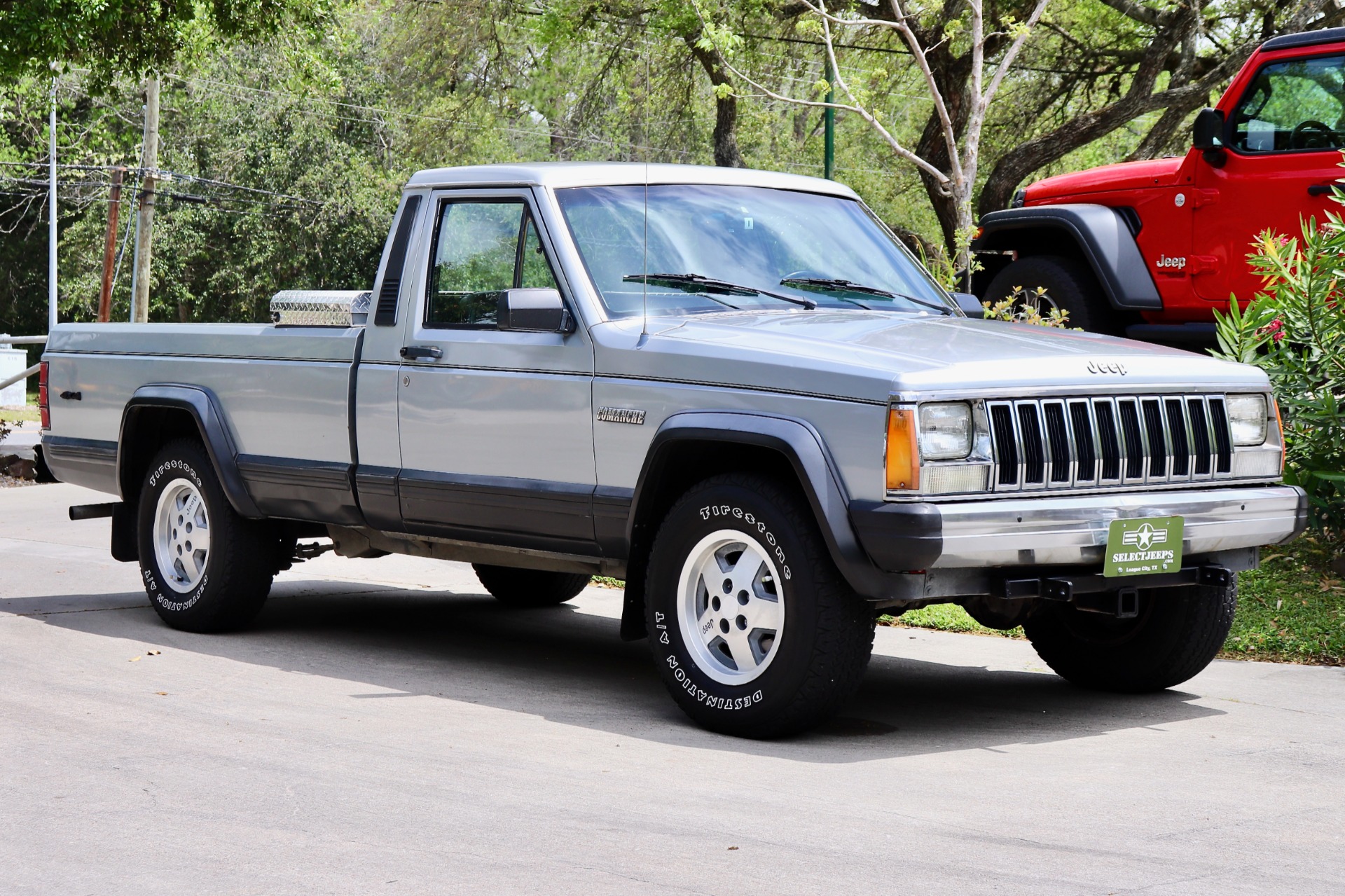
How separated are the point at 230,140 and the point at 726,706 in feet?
145

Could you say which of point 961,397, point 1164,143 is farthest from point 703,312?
point 1164,143

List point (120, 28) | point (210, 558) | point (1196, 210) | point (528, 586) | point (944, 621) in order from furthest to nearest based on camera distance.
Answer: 1. point (120, 28)
2. point (1196, 210)
3. point (528, 586)
4. point (944, 621)
5. point (210, 558)

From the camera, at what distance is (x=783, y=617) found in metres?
5.60

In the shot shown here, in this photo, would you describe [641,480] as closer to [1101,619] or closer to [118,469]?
[1101,619]

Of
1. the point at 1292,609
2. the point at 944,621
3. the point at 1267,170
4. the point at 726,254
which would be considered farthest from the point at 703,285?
the point at 1267,170

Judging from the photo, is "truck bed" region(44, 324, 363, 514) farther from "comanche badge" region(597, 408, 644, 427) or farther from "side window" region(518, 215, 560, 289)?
"comanche badge" region(597, 408, 644, 427)

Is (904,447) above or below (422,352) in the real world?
below

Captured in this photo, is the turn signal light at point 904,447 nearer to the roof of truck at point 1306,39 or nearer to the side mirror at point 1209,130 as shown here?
the side mirror at point 1209,130

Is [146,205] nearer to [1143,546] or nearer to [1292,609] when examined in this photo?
[1292,609]

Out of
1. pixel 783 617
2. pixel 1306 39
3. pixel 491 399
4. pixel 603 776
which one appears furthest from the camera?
pixel 1306 39

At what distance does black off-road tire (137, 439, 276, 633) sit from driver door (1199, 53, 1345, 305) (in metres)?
6.33

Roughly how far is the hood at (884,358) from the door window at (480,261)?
61 centimetres

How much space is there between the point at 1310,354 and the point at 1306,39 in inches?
104

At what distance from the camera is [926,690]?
6977mm
